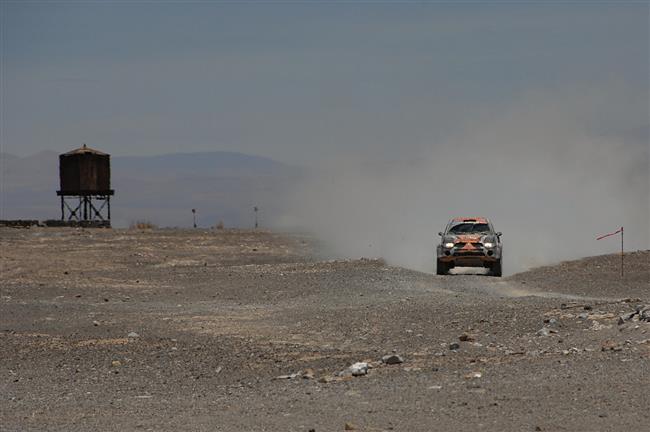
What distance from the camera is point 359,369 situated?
15.9 metres

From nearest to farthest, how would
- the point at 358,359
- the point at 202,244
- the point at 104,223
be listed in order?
1. the point at 358,359
2. the point at 202,244
3. the point at 104,223

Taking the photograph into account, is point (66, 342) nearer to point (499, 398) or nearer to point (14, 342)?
point (14, 342)

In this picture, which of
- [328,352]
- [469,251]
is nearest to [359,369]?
[328,352]

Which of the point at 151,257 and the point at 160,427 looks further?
the point at 151,257

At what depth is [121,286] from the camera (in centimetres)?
3519

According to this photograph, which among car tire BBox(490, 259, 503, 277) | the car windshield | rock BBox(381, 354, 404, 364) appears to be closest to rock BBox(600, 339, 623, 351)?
rock BBox(381, 354, 404, 364)

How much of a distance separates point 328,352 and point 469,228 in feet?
60.7

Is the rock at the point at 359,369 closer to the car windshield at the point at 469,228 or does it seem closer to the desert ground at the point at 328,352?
the desert ground at the point at 328,352

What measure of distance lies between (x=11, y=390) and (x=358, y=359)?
15.9 ft

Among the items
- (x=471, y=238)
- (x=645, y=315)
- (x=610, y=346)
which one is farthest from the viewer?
(x=471, y=238)

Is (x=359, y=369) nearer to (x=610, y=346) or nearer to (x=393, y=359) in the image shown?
(x=393, y=359)

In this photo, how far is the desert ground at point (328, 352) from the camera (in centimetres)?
1332

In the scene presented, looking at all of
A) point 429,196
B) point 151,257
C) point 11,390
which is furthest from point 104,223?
point 11,390

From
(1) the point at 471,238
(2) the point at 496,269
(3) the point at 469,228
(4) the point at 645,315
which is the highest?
(3) the point at 469,228
